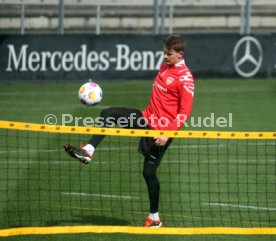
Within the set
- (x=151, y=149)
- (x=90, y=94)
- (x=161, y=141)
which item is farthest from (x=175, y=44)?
(x=90, y=94)

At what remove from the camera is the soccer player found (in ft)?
39.9

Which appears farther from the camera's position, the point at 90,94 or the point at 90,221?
the point at 90,94

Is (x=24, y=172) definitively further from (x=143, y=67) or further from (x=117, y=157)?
(x=143, y=67)

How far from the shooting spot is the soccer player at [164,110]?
1215 cm

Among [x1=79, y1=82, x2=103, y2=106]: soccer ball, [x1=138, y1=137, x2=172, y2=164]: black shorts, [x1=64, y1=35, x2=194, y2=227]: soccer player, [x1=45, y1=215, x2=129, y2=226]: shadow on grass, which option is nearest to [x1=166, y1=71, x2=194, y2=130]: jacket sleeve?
[x1=64, y1=35, x2=194, y2=227]: soccer player

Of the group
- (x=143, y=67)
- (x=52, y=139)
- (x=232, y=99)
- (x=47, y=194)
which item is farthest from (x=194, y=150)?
(x=143, y=67)

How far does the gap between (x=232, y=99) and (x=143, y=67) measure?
424 cm

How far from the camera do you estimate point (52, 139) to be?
19.2 metres

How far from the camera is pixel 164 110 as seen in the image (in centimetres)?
1229

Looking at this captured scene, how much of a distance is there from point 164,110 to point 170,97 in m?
0.19

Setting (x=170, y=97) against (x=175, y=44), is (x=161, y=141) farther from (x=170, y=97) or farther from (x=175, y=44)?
(x=175, y=44)

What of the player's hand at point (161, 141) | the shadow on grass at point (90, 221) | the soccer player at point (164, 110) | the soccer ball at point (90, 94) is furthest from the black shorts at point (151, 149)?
the soccer ball at point (90, 94)

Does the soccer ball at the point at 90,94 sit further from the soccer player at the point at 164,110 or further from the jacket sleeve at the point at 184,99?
the jacket sleeve at the point at 184,99

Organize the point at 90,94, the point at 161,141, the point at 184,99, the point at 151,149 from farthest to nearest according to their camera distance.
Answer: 1. the point at 90,94
2. the point at 151,149
3. the point at 184,99
4. the point at 161,141
